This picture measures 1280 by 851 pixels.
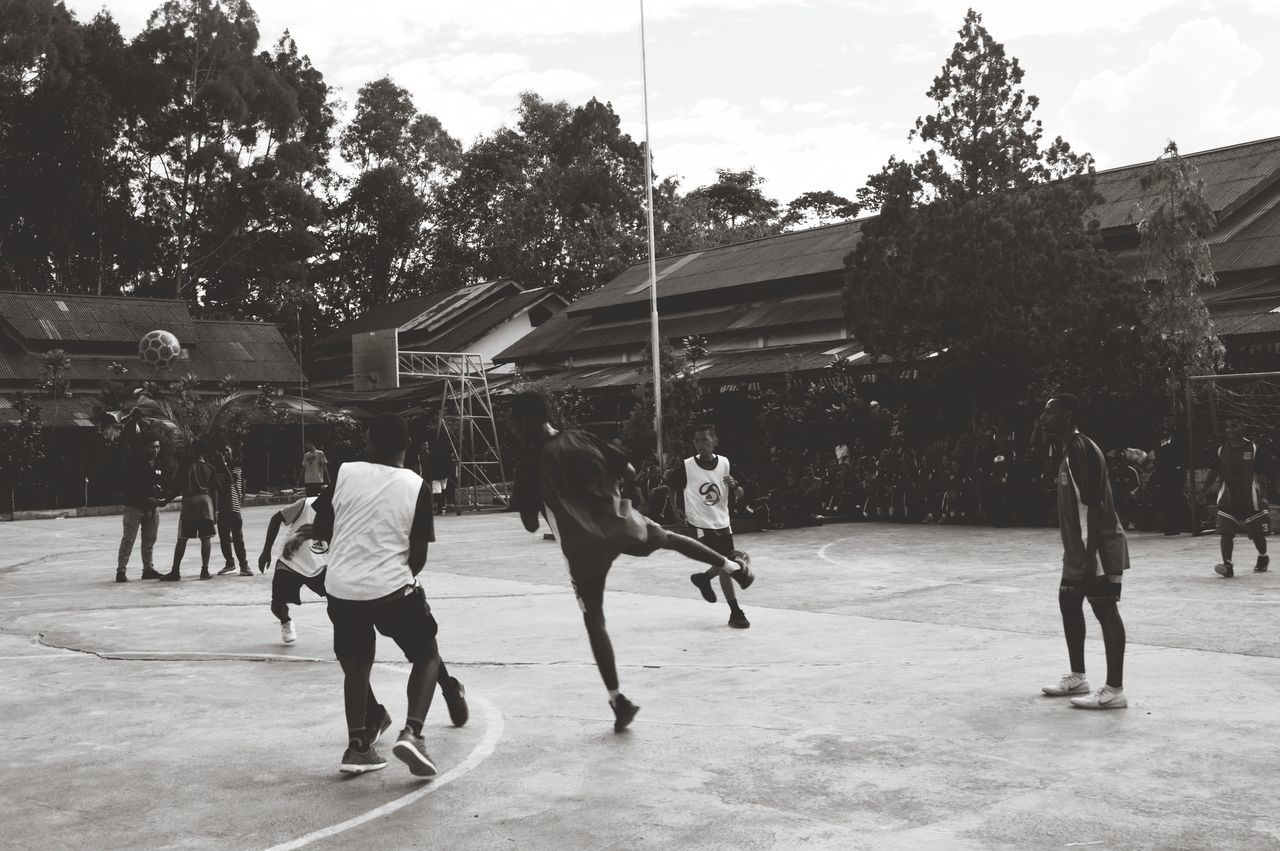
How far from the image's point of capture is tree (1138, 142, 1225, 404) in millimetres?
19562

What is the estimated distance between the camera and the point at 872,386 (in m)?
25.6

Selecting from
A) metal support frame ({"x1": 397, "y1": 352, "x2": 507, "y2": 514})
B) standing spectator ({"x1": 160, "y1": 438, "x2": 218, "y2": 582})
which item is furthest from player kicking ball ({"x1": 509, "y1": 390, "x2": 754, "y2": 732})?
metal support frame ({"x1": 397, "y1": 352, "x2": 507, "y2": 514})

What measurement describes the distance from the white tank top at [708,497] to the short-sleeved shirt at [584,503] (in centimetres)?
434

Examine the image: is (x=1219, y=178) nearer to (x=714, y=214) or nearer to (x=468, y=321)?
(x=468, y=321)

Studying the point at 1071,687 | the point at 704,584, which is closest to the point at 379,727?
the point at 1071,687

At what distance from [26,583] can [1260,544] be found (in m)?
14.5

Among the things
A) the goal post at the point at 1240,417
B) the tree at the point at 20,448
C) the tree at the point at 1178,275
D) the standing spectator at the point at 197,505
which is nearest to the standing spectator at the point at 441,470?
the tree at the point at 20,448

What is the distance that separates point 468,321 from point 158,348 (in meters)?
10.7

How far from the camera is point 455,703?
677 centimetres

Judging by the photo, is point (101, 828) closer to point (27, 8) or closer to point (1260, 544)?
point (1260, 544)

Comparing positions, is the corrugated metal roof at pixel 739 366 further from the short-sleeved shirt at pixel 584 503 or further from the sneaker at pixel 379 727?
the sneaker at pixel 379 727

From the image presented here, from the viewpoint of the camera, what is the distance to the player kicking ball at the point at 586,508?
264 inches

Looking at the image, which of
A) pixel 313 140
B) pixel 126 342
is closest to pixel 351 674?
pixel 126 342

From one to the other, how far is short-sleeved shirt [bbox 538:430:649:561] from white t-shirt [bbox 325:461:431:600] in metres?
0.92
